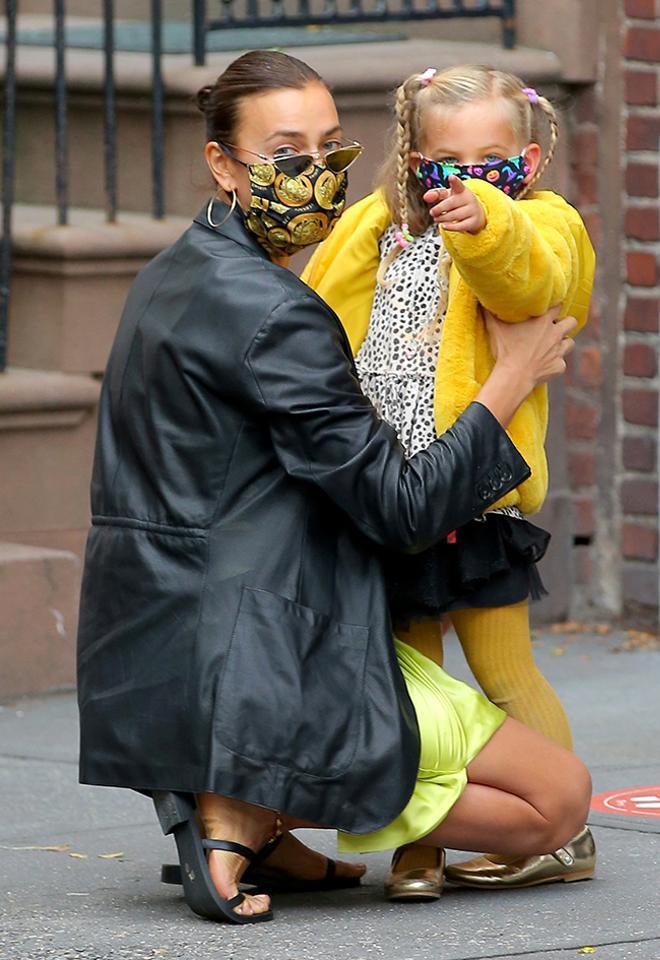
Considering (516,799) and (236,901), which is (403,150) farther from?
(236,901)

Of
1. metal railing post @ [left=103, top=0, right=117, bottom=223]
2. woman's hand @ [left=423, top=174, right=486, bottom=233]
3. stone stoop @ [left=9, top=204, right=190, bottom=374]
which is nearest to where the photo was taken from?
woman's hand @ [left=423, top=174, right=486, bottom=233]

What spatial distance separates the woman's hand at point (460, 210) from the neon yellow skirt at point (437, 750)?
0.83 m

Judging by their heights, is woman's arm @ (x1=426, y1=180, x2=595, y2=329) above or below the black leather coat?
above

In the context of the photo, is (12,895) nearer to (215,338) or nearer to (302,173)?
(215,338)

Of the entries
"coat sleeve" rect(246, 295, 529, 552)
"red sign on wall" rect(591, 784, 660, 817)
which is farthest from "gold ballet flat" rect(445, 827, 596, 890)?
"coat sleeve" rect(246, 295, 529, 552)

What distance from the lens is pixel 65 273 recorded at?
5723 millimetres

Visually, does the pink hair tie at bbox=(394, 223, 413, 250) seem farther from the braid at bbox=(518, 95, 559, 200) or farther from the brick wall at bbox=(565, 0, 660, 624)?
the brick wall at bbox=(565, 0, 660, 624)

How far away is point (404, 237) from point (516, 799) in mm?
1070

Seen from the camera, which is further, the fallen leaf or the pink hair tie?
the fallen leaf

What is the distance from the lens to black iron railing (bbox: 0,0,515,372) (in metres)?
5.75

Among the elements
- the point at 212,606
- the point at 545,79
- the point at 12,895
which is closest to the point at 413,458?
the point at 212,606

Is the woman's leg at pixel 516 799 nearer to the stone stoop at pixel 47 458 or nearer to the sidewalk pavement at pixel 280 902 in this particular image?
the sidewalk pavement at pixel 280 902

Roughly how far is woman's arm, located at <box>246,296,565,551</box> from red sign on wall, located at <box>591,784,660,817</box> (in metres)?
1.13

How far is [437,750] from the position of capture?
3520 millimetres
